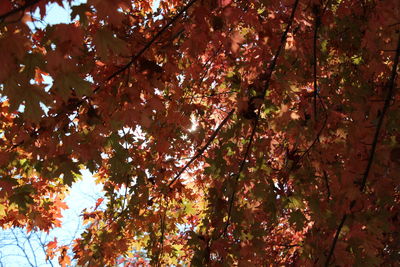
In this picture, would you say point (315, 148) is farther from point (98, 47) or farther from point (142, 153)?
point (142, 153)

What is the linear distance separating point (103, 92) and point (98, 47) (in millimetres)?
833

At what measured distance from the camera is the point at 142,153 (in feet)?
14.6

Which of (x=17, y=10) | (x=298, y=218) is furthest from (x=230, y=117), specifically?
(x=17, y=10)

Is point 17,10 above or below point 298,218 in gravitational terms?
above

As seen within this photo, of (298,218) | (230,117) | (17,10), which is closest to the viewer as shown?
(17,10)

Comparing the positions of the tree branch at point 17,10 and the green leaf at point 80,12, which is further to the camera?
the green leaf at point 80,12

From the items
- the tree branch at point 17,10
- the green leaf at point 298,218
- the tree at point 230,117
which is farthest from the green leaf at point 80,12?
the green leaf at point 298,218

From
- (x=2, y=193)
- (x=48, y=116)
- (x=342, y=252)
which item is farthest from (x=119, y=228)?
(x=342, y=252)

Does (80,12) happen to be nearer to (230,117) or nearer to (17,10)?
(17,10)

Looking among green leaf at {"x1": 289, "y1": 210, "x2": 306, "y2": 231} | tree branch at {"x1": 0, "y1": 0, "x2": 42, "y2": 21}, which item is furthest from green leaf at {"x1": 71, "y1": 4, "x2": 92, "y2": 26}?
green leaf at {"x1": 289, "y1": 210, "x2": 306, "y2": 231}

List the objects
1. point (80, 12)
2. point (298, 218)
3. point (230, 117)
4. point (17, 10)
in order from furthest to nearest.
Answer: point (230, 117) → point (298, 218) → point (80, 12) → point (17, 10)

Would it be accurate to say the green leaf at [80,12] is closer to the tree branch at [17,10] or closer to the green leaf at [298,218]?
the tree branch at [17,10]

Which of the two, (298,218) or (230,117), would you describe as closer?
(298,218)

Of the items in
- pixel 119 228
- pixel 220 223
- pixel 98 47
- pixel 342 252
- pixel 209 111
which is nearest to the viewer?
pixel 98 47
